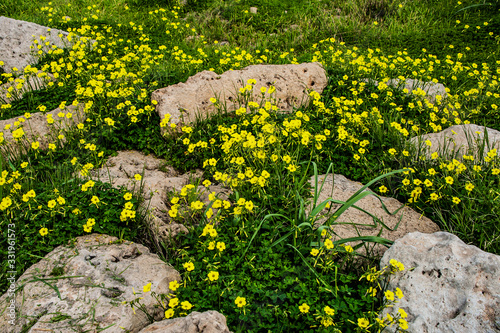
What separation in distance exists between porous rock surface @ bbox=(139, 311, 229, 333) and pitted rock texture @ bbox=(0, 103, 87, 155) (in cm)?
286

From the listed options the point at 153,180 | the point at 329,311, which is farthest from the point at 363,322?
the point at 153,180

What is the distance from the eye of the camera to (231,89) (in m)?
4.83

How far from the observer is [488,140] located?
12.8 ft

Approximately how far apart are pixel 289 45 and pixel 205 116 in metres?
3.42

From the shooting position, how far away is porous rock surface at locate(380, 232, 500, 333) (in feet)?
7.68

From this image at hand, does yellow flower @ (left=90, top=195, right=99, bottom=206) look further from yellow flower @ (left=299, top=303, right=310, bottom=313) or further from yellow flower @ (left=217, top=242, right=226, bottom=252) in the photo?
yellow flower @ (left=299, top=303, right=310, bottom=313)

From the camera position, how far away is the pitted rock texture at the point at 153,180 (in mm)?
3365

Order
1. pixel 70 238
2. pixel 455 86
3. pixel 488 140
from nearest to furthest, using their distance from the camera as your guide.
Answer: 1. pixel 70 238
2. pixel 488 140
3. pixel 455 86

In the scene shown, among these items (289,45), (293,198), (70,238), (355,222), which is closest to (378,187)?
(355,222)

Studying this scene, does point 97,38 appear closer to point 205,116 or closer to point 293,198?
point 205,116

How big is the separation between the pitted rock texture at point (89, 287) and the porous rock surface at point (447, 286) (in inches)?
70.5

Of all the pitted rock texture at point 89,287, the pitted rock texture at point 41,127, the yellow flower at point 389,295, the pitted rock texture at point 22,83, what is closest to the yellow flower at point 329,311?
the yellow flower at point 389,295

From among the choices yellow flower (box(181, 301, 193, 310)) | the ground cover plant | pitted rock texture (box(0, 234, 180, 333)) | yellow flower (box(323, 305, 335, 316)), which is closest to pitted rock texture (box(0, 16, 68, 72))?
the ground cover plant

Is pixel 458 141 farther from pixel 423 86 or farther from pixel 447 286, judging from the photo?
pixel 447 286
